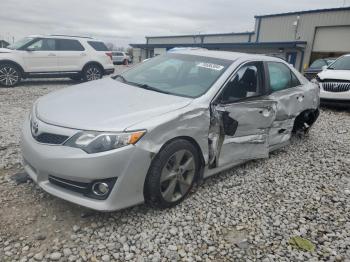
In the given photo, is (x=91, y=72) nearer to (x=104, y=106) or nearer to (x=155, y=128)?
(x=104, y=106)

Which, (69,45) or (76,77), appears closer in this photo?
(69,45)

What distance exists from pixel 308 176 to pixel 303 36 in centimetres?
2181

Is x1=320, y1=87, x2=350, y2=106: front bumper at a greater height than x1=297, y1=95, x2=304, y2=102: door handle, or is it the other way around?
x1=297, y1=95, x2=304, y2=102: door handle

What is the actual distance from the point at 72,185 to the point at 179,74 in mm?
1955

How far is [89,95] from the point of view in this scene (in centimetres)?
349

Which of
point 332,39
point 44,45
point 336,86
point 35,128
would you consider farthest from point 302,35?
point 35,128

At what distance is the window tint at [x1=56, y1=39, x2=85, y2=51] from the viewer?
11.5 meters

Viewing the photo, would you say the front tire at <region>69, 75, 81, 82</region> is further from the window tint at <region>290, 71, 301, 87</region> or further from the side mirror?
the window tint at <region>290, 71, 301, 87</region>

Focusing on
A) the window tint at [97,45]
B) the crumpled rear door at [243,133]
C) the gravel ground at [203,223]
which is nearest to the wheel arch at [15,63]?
the window tint at [97,45]

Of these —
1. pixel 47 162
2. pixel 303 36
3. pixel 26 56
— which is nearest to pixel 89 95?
pixel 47 162

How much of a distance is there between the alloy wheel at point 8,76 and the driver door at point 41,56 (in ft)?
1.42

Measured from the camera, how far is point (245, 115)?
12.7 ft

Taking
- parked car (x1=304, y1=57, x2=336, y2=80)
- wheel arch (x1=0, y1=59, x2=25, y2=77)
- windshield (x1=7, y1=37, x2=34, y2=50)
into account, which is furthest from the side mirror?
parked car (x1=304, y1=57, x2=336, y2=80)

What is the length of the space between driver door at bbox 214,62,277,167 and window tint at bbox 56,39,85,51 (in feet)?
29.9
